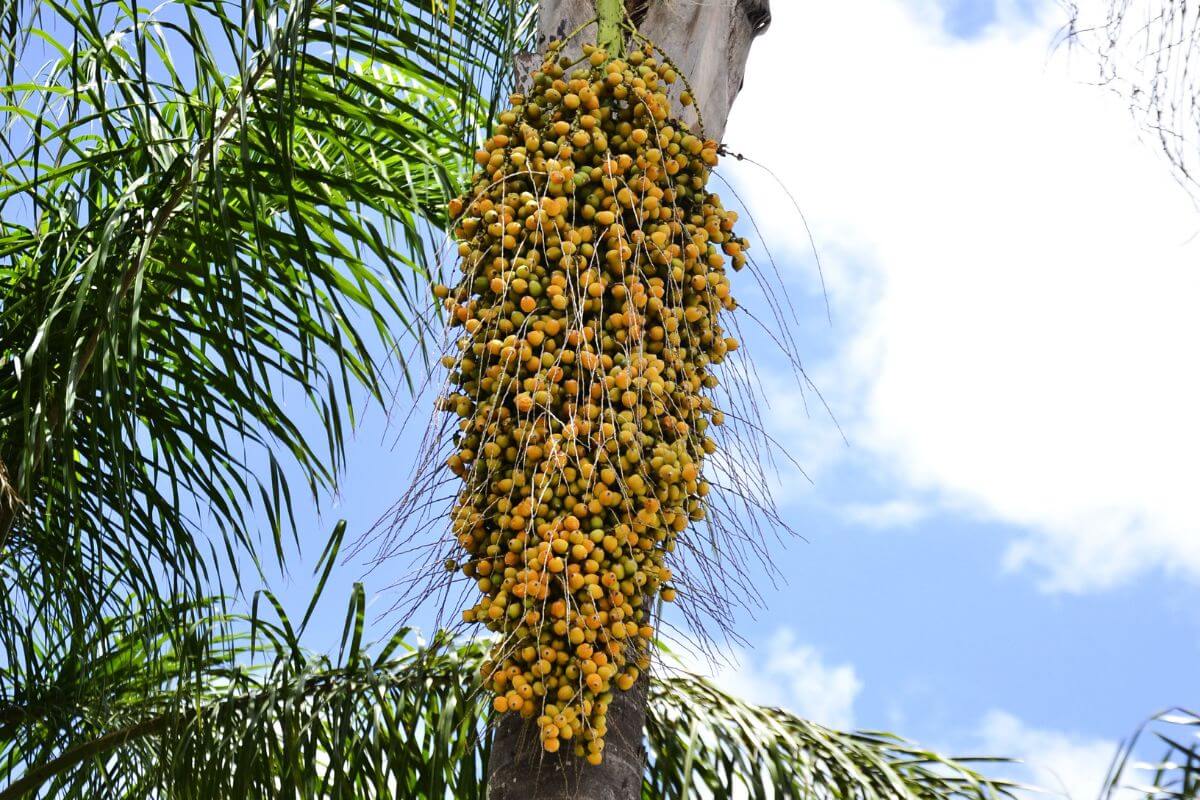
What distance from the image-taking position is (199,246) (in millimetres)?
3260

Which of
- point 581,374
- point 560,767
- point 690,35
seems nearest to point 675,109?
point 690,35

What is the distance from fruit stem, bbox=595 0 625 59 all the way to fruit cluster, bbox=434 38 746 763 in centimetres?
11

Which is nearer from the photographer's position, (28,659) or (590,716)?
(590,716)

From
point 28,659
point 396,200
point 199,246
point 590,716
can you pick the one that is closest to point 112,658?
point 28,659

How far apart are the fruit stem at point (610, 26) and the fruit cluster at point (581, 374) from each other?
0.35 ft

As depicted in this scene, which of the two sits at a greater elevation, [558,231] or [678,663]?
[558,231]

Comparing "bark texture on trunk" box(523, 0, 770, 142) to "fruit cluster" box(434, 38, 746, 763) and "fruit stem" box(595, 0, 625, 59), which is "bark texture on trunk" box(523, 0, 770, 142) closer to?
"fruit stem" box(595, 0, 625, 59)

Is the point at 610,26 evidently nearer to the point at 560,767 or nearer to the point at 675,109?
the point at 675,109

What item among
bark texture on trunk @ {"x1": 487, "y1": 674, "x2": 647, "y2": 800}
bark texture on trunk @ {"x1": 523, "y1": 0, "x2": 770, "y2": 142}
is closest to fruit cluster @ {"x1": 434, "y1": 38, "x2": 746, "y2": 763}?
bark texture on trunk @ {"x1": 487, "y1": 674, "x2": 647, "y2": 800}

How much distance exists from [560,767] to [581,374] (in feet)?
2.03

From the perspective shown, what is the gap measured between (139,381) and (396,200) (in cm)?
100

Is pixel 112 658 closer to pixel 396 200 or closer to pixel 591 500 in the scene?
pixel 396 200

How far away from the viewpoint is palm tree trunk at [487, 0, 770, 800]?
7.03 ft

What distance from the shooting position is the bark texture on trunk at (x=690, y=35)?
2543 mm
